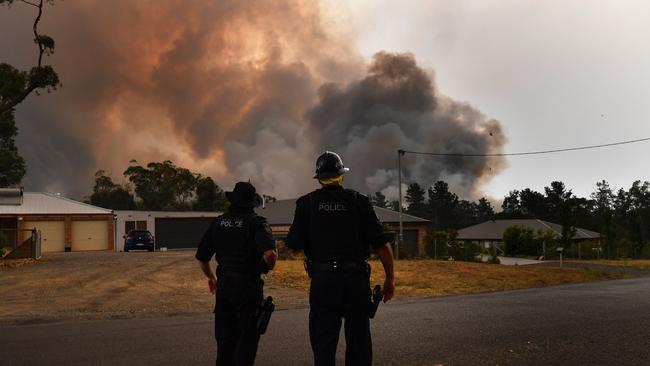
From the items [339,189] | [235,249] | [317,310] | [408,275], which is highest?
[339,189]

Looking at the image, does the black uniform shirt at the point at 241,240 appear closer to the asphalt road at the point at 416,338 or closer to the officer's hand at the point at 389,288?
the officer's hand at the point at 389,288

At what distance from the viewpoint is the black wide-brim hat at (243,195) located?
518 centimetres

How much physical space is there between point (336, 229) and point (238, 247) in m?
1.13

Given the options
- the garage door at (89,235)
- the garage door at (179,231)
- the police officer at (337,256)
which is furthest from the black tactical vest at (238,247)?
the garage door at (179,231)

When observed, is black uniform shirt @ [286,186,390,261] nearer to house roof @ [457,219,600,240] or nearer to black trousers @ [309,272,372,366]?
black trousers @ [309,272,372,366]

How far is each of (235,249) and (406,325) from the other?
4.43 m

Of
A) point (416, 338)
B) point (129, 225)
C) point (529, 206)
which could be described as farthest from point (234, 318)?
point (529, 206)

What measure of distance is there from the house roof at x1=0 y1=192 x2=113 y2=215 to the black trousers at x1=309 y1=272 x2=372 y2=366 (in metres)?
48.1

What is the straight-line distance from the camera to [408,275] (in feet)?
63.4

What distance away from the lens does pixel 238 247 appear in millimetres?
5051

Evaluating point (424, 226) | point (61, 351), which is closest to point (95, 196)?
point (424, 226)

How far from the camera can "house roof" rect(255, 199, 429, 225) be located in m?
49.7

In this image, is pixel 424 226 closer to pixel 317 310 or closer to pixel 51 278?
pixel 51 278

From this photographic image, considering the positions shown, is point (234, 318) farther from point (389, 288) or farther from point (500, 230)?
point (500, 230)
